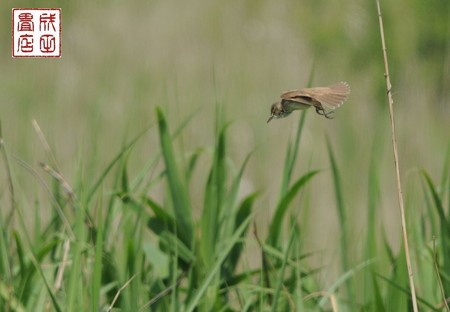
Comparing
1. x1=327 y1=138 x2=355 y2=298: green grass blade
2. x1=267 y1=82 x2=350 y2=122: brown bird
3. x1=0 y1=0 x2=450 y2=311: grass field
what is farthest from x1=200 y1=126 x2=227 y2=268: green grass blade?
x1=267 y1=82 x2=350 y2=122: brown bird

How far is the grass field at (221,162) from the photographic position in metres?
1.31

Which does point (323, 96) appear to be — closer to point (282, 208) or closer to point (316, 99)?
point (316, 99)

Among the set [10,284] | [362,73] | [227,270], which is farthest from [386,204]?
[10,284]

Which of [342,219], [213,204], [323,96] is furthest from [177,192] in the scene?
[323,96]

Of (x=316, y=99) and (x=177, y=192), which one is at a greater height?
(x=316, y=99)

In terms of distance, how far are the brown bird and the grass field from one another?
32 cm

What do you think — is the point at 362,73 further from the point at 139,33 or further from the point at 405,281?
the point at 405,281

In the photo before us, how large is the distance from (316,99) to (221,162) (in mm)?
605

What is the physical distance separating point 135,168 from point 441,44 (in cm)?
237

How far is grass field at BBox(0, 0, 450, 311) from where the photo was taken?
1.31 m

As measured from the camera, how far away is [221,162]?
1424 millimetres

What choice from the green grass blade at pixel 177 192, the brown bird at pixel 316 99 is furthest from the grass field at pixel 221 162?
the brown bird at pixel 316 99

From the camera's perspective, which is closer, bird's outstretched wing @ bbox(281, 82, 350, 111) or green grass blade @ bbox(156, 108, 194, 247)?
bird's outstretched wing @ bbox(281, 82, 350, 111)

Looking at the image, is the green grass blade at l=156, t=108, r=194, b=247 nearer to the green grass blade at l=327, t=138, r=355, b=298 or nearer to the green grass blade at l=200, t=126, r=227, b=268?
the green grass blade at l=200, t=126, r=227, b=268
